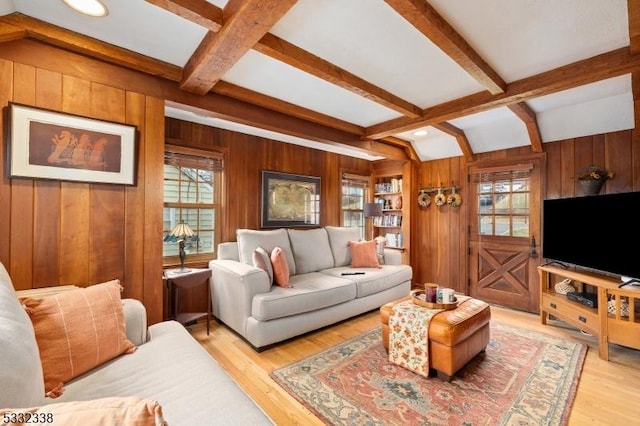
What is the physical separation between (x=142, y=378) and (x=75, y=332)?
39 centimetres

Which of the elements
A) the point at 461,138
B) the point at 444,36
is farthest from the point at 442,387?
the point at 461,138

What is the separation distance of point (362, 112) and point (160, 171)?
2.16 meters

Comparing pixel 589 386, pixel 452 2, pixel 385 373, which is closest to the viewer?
pixel 452 2

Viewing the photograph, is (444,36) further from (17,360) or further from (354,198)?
(354,198)

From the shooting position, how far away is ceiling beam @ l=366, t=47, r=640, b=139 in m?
1.95

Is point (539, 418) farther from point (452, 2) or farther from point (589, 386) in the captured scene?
point (452, 2)

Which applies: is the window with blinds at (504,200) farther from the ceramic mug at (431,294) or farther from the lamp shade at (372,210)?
the ceramic mug at (431,294)

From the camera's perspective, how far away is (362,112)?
3.18 meters

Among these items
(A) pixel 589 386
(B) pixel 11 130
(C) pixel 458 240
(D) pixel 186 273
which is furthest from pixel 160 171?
(C) pixel 458 240

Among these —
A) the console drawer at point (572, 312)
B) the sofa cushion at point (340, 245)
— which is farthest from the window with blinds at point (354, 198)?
the console drawer at point (572, 312)

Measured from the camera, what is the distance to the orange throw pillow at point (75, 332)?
47.4 inches

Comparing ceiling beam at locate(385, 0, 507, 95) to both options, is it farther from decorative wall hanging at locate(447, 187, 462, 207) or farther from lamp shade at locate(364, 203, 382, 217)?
lamp shade at locate(364, 203, 382, 217)

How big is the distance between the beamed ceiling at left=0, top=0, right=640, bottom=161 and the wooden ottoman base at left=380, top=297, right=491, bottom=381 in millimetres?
1860

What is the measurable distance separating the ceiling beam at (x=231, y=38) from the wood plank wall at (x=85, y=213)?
17.3 inches
